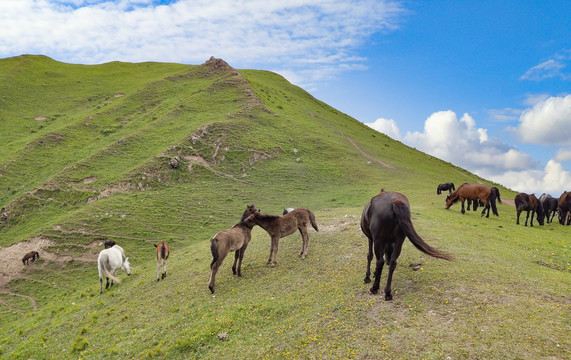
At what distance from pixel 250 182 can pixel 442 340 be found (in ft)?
104

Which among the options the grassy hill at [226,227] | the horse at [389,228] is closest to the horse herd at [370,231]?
the horse at [389,228]

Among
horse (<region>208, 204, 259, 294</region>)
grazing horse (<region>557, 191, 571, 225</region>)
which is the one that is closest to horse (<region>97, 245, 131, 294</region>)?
horse (<region>208, 204, 259, 294</region>)

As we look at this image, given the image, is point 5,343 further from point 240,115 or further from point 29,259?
point 240,115

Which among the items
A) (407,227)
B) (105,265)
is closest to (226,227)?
(105,265)

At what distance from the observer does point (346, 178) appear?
40.2 m

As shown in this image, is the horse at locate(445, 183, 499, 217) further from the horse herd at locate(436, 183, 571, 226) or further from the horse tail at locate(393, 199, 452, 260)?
the horse tail at locate(393, 199, 452, 260)

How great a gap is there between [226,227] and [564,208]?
24.9 metres

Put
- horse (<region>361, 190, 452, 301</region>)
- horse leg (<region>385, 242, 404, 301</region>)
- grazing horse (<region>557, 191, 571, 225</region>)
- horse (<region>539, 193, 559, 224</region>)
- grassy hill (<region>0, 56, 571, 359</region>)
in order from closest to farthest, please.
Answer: grassy hill (<region>0, 56, 571, 359</region>)
horse (<region>361, 190, 452, 301</region>)
horse leg (<region>385, 242, 404, 301</region>)
grazing horse (<region>557, 191, 571, 225</region>)
horse (<region>539, 193, 559, 224</region>)

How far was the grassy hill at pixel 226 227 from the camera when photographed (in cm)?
793

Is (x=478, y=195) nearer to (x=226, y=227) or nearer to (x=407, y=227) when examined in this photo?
(x=407, y=227)

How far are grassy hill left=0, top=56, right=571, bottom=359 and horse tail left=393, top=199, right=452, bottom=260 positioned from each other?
4.69ft

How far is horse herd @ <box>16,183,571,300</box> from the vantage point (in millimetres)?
8547

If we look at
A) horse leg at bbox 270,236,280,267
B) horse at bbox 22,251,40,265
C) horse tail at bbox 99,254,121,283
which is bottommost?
horse at bbox 22,251,40,265

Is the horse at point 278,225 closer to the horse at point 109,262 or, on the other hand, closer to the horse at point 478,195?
the horse at point 109,262
